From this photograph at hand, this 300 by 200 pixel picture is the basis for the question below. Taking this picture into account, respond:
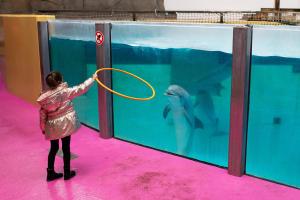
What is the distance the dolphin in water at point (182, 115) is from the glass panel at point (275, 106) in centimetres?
62

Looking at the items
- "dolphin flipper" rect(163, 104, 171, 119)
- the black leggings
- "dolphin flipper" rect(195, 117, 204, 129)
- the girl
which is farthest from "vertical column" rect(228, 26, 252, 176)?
the black leggings

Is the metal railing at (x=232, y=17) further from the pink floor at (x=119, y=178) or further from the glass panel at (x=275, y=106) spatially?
the pink floor at (x=119, y=178)

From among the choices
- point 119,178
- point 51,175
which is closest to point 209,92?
point 119,178

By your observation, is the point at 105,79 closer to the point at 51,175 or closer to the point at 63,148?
the point at 63,148

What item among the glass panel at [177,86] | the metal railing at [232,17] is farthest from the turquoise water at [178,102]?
the metal railing at [232,17]

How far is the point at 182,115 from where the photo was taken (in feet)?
13.4

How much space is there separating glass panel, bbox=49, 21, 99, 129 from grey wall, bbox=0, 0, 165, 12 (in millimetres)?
7577

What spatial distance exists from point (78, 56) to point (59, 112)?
1.96 m

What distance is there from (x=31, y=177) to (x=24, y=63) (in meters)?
3.35

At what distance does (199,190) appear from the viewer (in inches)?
134

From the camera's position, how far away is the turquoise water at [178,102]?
3797mm

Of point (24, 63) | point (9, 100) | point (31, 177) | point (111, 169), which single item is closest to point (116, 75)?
point (111, 169)

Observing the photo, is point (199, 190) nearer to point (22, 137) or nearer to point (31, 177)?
point (31, 177)

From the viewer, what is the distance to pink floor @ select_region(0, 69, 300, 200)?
3.34m
